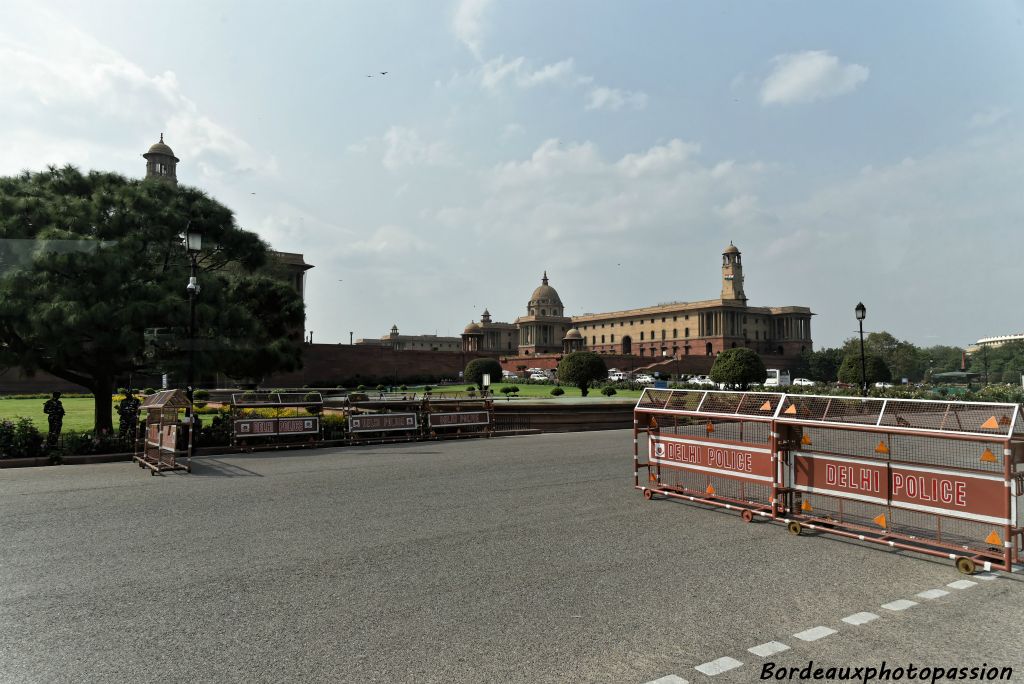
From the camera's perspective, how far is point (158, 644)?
4.67 meters

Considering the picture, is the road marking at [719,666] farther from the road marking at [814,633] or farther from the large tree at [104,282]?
the large tree at [104,282]

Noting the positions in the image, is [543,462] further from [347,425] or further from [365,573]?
[365,573]

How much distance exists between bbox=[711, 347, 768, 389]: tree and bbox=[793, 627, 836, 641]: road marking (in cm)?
4256

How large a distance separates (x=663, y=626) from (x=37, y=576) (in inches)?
228

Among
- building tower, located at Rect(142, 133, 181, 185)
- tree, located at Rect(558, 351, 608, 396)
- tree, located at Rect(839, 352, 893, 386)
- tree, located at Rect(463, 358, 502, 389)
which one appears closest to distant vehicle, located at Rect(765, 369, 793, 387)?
tree, located at Rect(839, 352, 893, 386)

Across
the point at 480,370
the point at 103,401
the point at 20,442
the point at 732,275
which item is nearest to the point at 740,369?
the point at 480,370

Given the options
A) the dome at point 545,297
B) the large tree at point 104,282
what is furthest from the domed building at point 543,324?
the large tree at point 104,282

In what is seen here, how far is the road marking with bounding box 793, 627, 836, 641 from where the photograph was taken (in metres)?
4.79

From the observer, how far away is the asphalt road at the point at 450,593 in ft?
14.4

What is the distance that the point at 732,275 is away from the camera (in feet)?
442

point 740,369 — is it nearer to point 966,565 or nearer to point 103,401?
point 103,401

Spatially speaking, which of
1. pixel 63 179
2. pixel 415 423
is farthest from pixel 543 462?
pixel 63 179

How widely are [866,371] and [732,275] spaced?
88.9 m

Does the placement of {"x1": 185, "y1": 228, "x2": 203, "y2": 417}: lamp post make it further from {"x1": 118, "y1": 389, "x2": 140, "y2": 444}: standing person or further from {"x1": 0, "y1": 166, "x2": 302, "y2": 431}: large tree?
{"x1": 118, "y1": 389, "x2": 140, "y2": 444}: standing person
